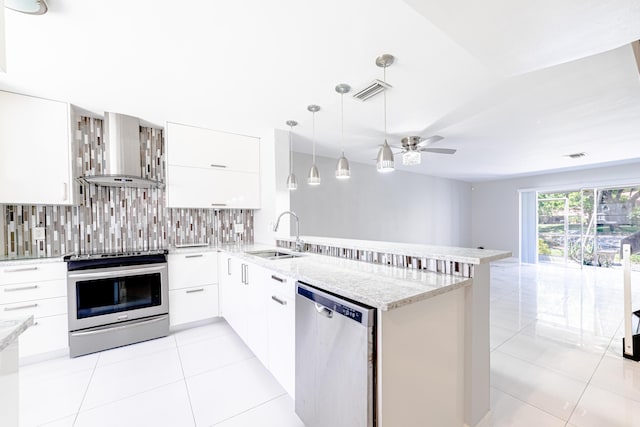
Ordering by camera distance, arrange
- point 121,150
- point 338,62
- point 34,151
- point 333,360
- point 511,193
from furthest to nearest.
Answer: point 511,193 → point 121,150 → point 34,151 → point 338,62 → point 333,360

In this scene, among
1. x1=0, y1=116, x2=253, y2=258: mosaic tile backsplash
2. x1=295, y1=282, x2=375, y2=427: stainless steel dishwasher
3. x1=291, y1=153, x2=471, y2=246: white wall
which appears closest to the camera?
x1=295, y1=282, x2=375, y2=427: stainless steel dishwasher

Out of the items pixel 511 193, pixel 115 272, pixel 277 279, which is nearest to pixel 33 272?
pixel 115 272

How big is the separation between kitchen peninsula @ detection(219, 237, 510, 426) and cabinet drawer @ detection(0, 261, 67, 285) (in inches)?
79.9

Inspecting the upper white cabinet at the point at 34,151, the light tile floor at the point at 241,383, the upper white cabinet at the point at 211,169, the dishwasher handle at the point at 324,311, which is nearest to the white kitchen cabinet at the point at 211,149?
the upper white cabinet at the point at 211,169

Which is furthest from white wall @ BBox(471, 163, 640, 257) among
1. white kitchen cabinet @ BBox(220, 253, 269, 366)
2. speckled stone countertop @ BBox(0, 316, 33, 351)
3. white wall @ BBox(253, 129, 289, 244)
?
speckled stone countertop @ BBox(0, 316, 33, 351)

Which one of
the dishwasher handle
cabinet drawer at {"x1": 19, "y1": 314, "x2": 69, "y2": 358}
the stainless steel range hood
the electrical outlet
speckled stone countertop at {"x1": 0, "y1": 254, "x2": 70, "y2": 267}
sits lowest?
cabinet drawer at {"x1": 19, "y1": 314, "x2": 69, "y2": 358}

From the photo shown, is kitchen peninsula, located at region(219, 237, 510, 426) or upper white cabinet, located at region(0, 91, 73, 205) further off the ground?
upper white cabinet, located at region(0, 91, 73, 205)

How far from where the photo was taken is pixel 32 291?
2.15 metres

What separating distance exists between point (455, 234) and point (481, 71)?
6.86 meters

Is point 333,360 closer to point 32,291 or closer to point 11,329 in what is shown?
point 11,329

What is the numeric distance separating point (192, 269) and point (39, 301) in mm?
1194

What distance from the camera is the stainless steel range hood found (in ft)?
8.67

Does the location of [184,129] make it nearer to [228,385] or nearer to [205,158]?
[205,158]

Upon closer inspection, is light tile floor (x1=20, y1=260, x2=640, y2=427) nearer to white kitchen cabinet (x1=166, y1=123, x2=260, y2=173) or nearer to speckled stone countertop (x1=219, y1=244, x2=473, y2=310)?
speckled stone countertop (x1=219, y1=244, x2=473, y2=310)
